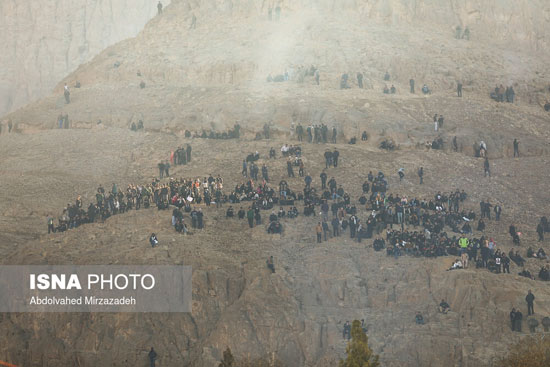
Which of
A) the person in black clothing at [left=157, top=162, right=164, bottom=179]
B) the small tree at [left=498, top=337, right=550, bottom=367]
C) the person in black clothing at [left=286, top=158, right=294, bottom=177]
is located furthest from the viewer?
the person in black clothing at [left=157, top=162, right=164, bottom=179]

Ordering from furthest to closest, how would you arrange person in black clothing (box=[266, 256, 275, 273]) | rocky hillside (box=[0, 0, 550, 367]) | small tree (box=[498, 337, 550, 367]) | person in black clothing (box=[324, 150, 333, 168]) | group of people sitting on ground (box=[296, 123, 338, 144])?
1. group of people sitting on ground (box=[296, 123, 338, 144])
2. person in black clothing (box=[324, 150, 333, 168])
3. person in black clothing (box=[266, 256, 275, 273])
4. rocky hillside (box=[0, 0, 550, 367])
5. small tree (box=[498, 337, 550, 367])

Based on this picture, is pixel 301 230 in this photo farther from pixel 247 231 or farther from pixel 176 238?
pixel 176 238

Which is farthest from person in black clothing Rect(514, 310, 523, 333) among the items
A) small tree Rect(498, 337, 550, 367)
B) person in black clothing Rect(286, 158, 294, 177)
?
person in black clothing Rect(286, 158, 294, 177)

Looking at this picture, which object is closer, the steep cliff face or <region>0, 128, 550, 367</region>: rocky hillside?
<region>0, 128, 550, 367</region>: rocky hillside

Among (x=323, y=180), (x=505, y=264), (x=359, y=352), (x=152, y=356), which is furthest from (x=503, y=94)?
(x=359, y=352)

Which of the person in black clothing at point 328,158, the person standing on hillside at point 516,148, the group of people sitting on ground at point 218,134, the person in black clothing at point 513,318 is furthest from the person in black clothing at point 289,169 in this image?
the person in black clothing at point 513,318

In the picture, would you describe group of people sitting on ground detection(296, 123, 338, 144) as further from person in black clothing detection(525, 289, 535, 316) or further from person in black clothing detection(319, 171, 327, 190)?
person in black clothing detection(525, 289, 535, 316)

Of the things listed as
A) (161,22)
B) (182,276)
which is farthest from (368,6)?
(182,276)
